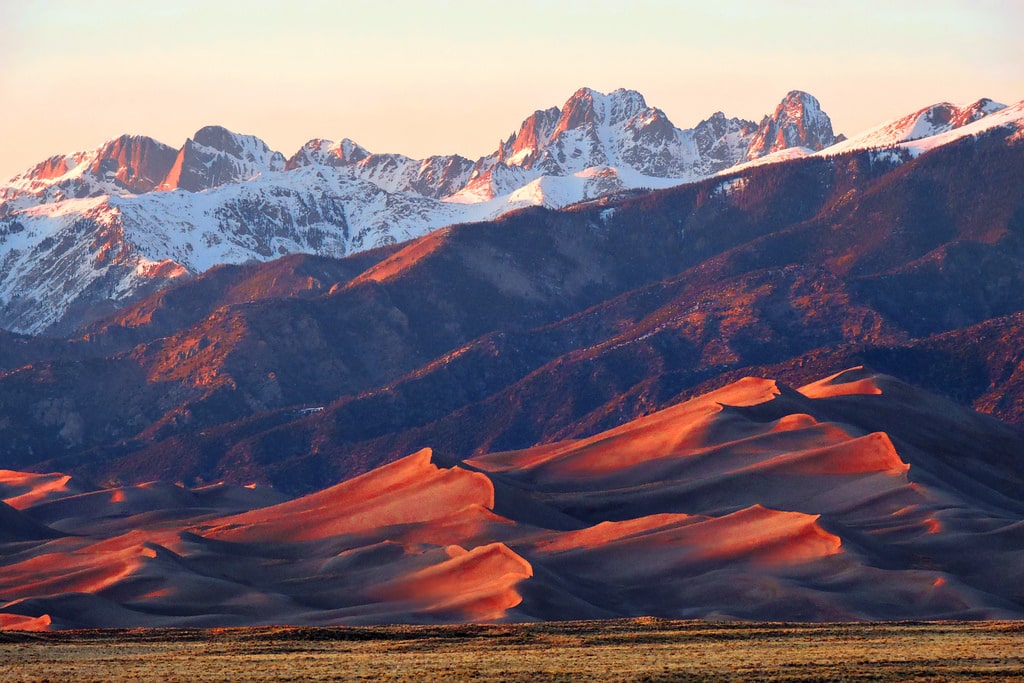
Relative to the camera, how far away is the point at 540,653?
243 ft

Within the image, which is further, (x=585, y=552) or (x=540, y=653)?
(x=585, y=552)

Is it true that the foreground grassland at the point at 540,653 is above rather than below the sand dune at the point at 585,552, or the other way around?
above

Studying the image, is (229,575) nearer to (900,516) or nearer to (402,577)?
(402,577)

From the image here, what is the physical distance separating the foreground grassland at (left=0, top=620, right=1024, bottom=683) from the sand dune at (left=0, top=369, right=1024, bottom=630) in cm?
3227

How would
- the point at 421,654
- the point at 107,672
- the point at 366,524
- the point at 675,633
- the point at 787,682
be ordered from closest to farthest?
the point at 787,682, the point at 107,672, the point at 421,654, the point at 675,633, the point at 366,524

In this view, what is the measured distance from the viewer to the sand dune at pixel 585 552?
13175 centimetres

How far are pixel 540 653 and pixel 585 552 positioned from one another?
266 ft

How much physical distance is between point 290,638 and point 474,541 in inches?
2967

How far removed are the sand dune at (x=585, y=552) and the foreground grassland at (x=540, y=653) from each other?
32.3 meters

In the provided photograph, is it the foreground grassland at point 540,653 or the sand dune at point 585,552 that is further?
the sand dune at point 585,552

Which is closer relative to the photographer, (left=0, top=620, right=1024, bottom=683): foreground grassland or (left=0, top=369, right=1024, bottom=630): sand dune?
(left=0, top=620, right=1024, bottom=683): foreground grassland

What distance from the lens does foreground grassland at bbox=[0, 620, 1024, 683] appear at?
62.9 metres

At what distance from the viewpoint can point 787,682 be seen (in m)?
59.8

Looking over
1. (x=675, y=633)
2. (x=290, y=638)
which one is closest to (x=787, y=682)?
(x=675, y=633)
